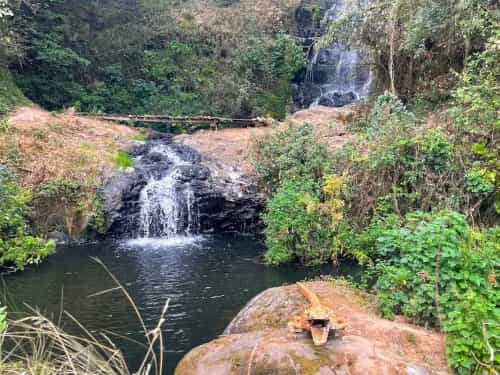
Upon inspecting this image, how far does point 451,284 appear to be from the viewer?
481cm

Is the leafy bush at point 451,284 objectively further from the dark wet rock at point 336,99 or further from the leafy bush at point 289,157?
the dark wet rock at point 336,99

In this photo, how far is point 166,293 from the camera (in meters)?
8.45

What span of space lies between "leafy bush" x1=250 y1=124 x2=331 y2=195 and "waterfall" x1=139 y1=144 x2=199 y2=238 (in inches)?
90.7

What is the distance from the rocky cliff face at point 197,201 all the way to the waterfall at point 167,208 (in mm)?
30

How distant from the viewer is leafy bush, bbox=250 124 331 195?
37.1 feet

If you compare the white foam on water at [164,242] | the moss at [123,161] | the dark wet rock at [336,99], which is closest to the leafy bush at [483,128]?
the white foam on water at [164,242]

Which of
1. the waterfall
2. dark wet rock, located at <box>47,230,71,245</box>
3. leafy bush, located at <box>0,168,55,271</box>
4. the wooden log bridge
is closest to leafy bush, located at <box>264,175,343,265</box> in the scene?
the waterfall

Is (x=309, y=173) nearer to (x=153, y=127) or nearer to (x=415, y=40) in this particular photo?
(x=415, y=40)

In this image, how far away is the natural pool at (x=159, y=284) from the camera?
6848 mm

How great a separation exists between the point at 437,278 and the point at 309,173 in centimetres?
657

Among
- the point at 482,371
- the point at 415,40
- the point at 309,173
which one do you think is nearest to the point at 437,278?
the point at 482,371

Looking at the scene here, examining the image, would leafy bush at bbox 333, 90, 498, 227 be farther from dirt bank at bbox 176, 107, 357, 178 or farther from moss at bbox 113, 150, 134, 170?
moss at bbox 113, 150, 134, 170

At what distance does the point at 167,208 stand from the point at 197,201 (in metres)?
0.91

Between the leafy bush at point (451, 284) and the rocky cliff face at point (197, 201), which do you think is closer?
the leafy bush at point (451, 284)
